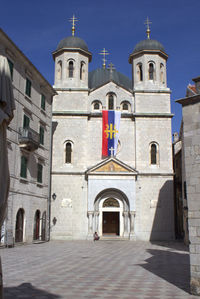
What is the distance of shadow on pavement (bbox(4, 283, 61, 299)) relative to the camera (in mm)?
7842

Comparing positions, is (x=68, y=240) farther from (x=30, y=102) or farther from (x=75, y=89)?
(x=75, y=89)

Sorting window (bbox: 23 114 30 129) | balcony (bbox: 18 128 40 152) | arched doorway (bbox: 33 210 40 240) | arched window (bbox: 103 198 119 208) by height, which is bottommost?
arched doorway (bbox: 33 210 40 240)

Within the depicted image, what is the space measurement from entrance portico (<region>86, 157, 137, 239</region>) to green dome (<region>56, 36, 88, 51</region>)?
40.2ft

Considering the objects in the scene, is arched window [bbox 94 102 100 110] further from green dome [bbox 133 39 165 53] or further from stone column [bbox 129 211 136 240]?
stone column [bbox 129 211 136 240]

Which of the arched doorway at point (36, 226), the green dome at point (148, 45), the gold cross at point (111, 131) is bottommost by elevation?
the arched doorway at point (36, 226)

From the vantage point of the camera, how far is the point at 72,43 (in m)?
32.6

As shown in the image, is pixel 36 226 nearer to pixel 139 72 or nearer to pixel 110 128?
pixel 110 128

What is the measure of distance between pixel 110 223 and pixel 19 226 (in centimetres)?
992

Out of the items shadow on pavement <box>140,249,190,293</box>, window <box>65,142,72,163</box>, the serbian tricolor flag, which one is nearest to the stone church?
window <box>65,142,72,163</box>

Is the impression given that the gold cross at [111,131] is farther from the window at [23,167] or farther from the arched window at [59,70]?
the window at [23,167]

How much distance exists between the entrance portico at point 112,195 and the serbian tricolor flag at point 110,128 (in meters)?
1.64

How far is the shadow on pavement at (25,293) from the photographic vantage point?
7842mm

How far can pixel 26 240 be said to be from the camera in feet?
76.1

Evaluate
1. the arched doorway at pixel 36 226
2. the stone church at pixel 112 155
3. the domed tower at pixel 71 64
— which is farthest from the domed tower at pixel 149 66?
the arched doorway at pixel 36 226
